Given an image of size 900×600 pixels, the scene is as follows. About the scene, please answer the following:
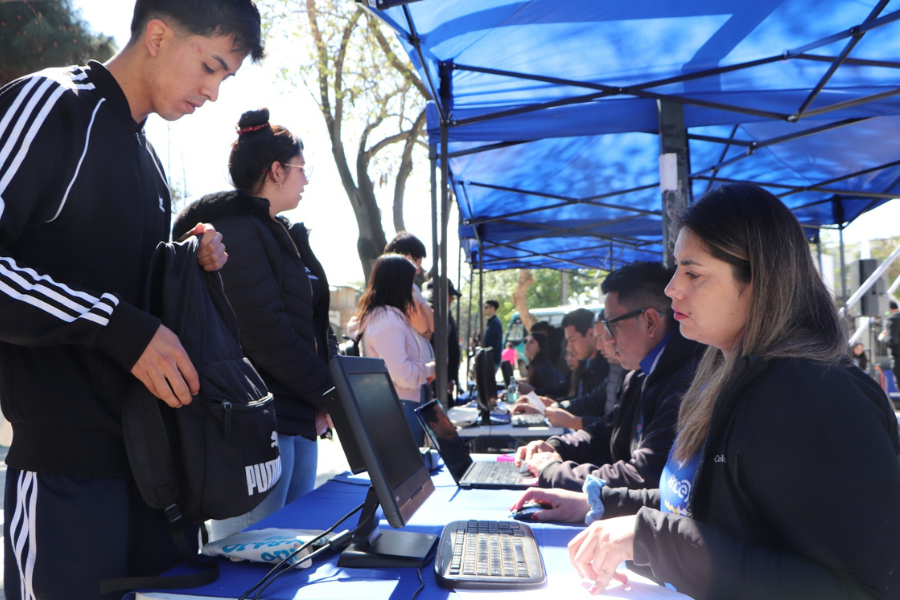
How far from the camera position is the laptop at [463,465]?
248cm

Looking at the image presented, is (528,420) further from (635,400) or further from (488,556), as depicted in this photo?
(488,556)

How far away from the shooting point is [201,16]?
1524 mm

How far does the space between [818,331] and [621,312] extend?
1.42 meters

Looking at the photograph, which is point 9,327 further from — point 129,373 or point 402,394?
point 402,394

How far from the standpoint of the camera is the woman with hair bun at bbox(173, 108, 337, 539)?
223 cm

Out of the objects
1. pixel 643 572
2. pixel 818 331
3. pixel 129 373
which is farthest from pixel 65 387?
pixel 818 331

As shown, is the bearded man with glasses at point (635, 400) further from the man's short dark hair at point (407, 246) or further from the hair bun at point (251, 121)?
the man's short dark hair at point (407, 246)

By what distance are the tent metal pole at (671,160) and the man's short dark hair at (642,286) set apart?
144cm

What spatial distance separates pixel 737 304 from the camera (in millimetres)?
1458

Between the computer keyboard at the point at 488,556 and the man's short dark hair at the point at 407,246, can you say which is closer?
the computer keyboard at the point at 488,556

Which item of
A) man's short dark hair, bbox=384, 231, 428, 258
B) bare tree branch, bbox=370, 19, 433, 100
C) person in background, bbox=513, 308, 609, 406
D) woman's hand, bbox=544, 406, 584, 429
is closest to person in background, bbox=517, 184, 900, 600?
woman's hand, bbox=544, 406, 584, 429

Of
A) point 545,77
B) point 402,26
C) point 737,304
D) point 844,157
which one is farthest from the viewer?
point 844,157

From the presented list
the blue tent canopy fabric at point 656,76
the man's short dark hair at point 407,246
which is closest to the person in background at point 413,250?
the man's short dark hair at point 407,246

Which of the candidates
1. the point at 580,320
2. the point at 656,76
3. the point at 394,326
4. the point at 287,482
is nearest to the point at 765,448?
the point at 287,482
